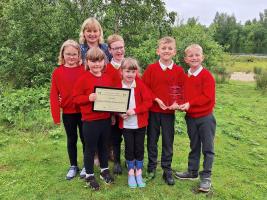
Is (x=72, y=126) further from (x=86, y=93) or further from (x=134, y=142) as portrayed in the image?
(x=134, y=142)

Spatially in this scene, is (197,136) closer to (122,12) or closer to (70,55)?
(70,55)

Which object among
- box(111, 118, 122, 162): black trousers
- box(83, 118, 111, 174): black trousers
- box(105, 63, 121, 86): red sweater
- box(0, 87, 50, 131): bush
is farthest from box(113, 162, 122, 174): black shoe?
box(0, 87, 50, 131): bush

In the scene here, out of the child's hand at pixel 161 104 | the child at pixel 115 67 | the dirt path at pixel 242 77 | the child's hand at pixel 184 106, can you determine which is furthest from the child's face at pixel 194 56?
the dirt path at pixel 242 77

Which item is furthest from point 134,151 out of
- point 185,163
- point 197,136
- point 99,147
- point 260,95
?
point 260,95

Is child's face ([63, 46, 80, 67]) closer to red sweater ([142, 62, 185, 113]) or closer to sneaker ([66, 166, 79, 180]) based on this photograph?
red sweater ([142, 62, 185, 113])

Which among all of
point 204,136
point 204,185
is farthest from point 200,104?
point 204,185

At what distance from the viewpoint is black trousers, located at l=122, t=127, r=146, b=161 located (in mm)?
4688

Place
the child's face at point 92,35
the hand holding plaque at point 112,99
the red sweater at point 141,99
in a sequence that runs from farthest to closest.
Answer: the child's face at point 92,35 → the red sweater at point 141,99 → the hand holding plaque at point 112,99

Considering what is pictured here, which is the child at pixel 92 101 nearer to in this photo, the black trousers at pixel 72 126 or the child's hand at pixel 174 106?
the black trousers at pixel 72 126

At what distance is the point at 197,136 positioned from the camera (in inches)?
193

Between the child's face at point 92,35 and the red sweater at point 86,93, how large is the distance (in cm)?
60

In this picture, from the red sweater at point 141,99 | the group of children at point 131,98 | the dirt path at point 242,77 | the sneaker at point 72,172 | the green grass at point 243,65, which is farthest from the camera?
the green grass at point 243,65

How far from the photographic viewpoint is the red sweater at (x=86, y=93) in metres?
4.44

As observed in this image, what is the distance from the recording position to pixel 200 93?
15.4 feet
